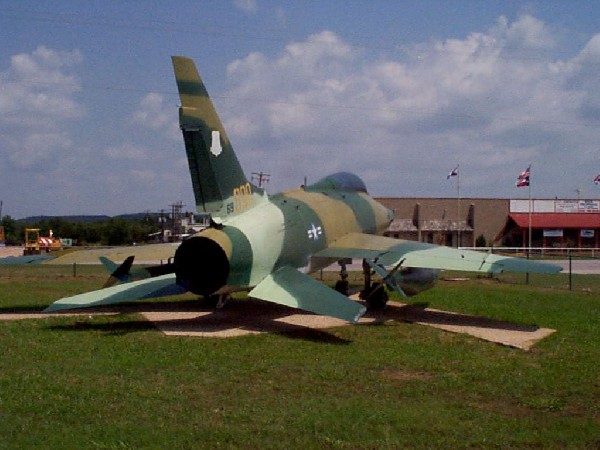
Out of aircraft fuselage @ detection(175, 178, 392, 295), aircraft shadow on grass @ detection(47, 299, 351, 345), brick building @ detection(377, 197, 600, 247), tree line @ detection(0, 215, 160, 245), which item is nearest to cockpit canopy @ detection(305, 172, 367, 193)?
aircraft fuselage @ detection(175, 178, 392, 295)

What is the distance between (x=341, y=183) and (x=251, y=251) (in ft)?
23.4

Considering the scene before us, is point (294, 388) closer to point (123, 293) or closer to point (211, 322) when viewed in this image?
point (211, 322)

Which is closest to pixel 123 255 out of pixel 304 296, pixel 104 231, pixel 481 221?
pixel 304 296

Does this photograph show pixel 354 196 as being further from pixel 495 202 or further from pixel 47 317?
pixel 495 202

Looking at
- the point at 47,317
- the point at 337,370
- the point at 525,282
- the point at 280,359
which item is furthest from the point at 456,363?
the point at 525,282

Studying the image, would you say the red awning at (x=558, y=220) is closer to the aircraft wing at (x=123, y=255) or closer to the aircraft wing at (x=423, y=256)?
the aircraft wing at (x=423, y=256)

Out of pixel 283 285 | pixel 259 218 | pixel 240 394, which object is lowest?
pixel 240 394

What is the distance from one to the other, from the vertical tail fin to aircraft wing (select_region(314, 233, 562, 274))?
2.97m

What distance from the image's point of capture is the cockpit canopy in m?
19.4

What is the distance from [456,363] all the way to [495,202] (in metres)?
51.9

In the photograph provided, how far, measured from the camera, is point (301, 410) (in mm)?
7926

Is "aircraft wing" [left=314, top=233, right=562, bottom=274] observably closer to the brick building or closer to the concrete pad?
the concrete pad

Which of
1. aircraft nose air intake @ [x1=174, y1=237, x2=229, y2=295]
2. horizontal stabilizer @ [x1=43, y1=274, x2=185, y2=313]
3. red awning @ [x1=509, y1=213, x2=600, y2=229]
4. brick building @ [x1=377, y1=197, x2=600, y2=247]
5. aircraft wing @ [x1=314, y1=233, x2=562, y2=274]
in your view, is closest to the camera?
aircraft nose air intake @ [x1=174, y1=237, x2=229, y2=295]

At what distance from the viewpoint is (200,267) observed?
13.5 m
